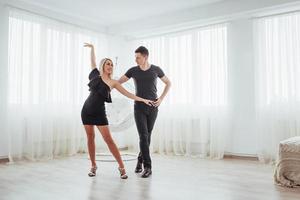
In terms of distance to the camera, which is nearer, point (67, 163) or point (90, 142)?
point (90, 142)

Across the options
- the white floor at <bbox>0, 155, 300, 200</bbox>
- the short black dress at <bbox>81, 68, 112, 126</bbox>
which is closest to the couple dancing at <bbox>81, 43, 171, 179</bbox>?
the short black dress at <bbox>81, 68, 112, 126</bbox>

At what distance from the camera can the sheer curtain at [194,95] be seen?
Result: 4.74 m

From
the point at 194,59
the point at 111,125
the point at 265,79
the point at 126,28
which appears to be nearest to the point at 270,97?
the point at 265,79

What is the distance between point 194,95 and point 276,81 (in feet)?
4.14

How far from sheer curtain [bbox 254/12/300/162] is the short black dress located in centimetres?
237

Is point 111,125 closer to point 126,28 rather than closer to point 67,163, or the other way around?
point 67,163

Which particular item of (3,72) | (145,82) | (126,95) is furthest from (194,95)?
(3,72)

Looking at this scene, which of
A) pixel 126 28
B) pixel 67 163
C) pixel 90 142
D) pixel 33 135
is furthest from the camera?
pixel 126 28

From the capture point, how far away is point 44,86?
15.2ft

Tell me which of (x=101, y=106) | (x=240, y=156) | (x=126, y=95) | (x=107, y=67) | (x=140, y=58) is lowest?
(x=240, y=156)

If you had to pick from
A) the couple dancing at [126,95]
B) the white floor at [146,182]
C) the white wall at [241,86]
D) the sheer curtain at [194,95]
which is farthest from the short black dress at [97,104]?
the white wall at [241,86]

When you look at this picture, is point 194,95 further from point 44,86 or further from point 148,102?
point 44,86

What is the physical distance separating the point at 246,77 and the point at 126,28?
2355 mm

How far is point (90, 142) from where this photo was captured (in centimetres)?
328
